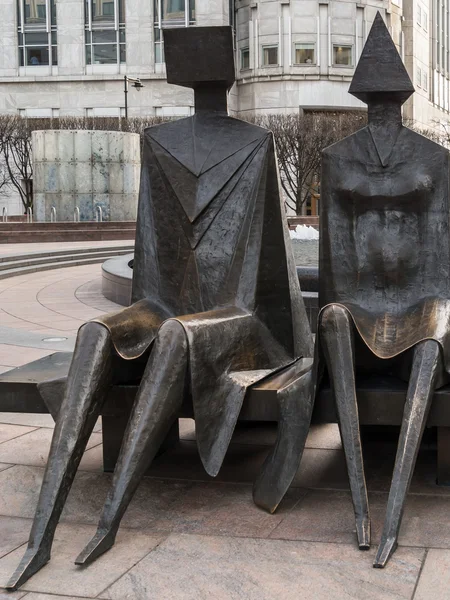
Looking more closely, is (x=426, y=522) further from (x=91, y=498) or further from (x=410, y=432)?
(x=91, y=498)

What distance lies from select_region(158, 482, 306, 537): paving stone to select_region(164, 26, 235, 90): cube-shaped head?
87.9 inches

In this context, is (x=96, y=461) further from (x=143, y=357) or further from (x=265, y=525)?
(x=265, y=525)

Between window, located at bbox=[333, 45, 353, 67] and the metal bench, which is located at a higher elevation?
window, located at bbox=[333, 45, 353, 67]

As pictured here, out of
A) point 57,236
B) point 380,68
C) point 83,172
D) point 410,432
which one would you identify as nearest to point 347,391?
point 410,432

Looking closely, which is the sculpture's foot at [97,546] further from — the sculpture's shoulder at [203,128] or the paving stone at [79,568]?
the sculpture's shoulder at [203,128]

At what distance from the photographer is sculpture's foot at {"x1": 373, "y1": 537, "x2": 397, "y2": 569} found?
12.6 feet

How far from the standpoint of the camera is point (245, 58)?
50.9 meters

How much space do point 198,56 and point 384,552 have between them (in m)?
2.90

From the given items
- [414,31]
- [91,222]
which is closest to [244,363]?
[91,222]

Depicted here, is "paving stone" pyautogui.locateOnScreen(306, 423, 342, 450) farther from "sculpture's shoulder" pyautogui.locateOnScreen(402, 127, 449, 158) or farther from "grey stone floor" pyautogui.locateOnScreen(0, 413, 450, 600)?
"sculpture's shoulder" pyautogui.locateOnScreen(402, 127, 449, 158)

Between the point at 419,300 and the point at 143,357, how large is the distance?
146cm

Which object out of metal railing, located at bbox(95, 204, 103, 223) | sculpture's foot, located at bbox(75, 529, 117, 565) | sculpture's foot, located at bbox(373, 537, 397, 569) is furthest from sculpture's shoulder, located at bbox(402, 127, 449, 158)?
metal railing, located at bbox(95, 204, 103, 223)

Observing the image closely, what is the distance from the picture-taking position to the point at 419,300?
5.00 m

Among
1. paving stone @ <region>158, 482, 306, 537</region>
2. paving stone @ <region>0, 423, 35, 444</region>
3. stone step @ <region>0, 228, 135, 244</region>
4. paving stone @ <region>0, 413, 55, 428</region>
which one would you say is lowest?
stone step @ <region>0, 228, 135, 244</region>
